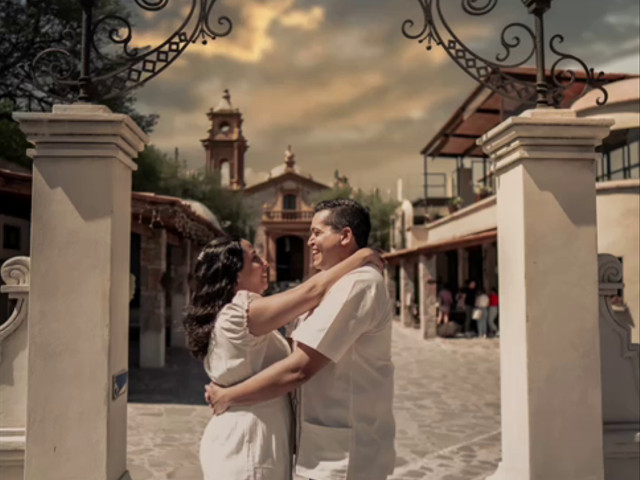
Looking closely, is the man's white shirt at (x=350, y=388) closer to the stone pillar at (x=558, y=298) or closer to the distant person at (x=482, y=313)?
the stone pillar at (x=558, y=298)

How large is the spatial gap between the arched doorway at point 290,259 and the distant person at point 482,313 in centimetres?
3282

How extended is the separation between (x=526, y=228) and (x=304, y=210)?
46690mm

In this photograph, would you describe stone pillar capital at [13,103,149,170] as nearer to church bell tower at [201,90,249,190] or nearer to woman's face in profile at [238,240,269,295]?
woman's face in profile at [238,240,269,295]

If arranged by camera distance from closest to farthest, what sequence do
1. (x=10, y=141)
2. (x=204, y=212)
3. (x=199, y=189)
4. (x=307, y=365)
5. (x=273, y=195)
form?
(x=307, y=365) < (x=10, y=141) < (x=204, y=212) < (x=199, y=189) < (x=273, y=195)

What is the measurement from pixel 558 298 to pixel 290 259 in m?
46.7

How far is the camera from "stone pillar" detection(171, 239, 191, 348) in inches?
577

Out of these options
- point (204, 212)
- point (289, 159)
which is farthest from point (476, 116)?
point (289, 159)

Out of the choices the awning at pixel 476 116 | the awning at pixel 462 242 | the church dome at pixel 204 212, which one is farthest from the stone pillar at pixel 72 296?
the awning at pixel 476 116

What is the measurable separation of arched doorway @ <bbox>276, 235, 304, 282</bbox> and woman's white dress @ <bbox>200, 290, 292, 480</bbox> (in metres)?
46.8

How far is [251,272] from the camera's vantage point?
250cm

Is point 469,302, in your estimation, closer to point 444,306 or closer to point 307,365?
point 444,306

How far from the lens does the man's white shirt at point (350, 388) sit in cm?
221

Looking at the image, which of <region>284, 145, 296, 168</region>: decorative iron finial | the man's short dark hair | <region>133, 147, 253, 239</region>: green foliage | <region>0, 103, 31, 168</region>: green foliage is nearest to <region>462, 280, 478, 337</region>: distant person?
<region>0, 103, 31, 168</region>: green foliage

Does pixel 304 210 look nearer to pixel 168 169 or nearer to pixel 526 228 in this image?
pixel 168 169
